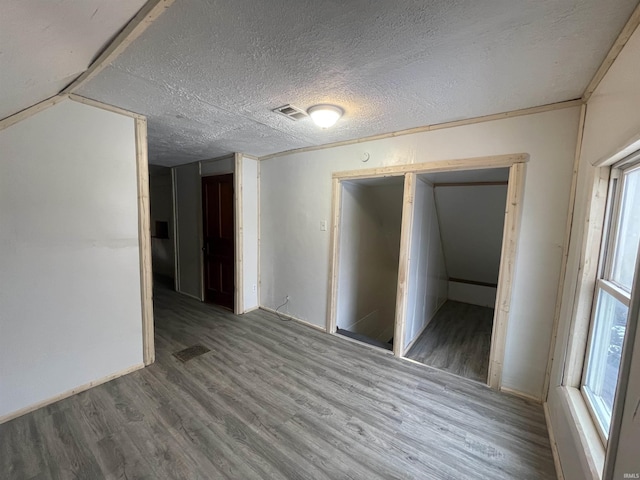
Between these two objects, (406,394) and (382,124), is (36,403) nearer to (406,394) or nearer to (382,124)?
(406,394)

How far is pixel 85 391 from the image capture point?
2.09m

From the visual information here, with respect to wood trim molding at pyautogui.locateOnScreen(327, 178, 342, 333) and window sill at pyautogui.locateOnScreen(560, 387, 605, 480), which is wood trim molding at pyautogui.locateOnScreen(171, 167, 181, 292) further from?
window sill at pyautogui.locateOnScreen(560, 387, 605, 480)

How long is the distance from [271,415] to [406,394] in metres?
1.13

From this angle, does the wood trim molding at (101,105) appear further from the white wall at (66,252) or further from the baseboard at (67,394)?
the baseboard at (67,394)

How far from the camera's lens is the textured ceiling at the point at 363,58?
1088 millimetres

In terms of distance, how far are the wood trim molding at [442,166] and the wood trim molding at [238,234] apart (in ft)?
4.96

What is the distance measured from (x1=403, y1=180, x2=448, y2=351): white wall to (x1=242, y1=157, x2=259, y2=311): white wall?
7.64ft

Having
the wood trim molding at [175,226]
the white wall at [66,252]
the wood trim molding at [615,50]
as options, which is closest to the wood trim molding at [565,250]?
the wood trim molding at [615,50]

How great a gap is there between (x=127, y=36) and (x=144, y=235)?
1618mm

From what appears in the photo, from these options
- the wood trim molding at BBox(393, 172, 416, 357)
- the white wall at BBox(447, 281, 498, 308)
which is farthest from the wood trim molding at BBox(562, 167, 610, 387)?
the white wall at BBox(447, 281, 498, 308)

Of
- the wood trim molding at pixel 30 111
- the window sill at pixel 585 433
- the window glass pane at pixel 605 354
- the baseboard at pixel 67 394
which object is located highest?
the wood trim molding at pixel 30 111

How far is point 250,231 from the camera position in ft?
12.6

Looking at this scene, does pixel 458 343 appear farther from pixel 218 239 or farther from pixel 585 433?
Answer: pixel 218 239

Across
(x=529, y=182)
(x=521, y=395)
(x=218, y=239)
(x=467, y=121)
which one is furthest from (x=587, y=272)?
(x=218, y=239)
